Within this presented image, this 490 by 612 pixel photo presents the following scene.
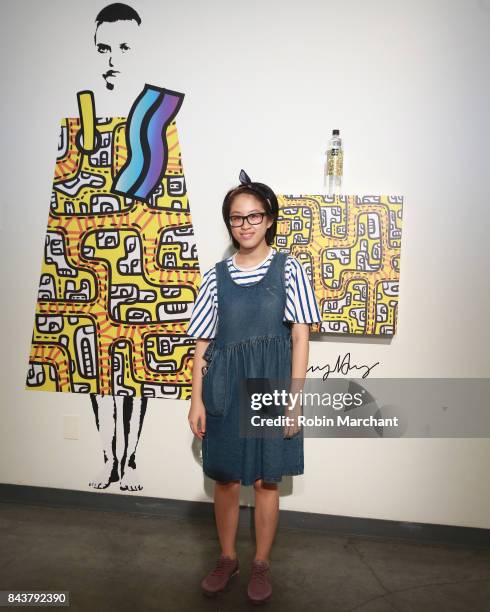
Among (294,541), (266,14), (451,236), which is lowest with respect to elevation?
(294,541)

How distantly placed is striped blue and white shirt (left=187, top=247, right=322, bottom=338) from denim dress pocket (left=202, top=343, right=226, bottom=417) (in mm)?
117

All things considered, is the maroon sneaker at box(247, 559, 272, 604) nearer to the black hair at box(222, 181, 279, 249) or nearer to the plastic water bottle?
the black hair at box(222, 181, 279, 249)

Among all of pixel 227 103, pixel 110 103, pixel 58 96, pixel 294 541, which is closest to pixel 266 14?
pixel 227 103

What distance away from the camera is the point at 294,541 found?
2055 millimetres

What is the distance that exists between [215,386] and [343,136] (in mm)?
1192

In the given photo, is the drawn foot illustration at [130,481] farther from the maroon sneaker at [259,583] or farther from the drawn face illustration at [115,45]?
the drawn face illustration at [115,45]

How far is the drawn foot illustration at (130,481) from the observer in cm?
227

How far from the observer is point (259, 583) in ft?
5.46

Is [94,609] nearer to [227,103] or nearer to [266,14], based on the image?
[227,103]

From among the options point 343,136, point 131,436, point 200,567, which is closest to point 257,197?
point 343,136

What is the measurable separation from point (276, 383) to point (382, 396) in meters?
0.67

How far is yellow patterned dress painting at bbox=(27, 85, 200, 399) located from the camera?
2.14 metres

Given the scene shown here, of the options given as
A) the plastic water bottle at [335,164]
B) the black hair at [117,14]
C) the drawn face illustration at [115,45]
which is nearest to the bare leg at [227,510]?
the plastic water bottle at [335,164]
